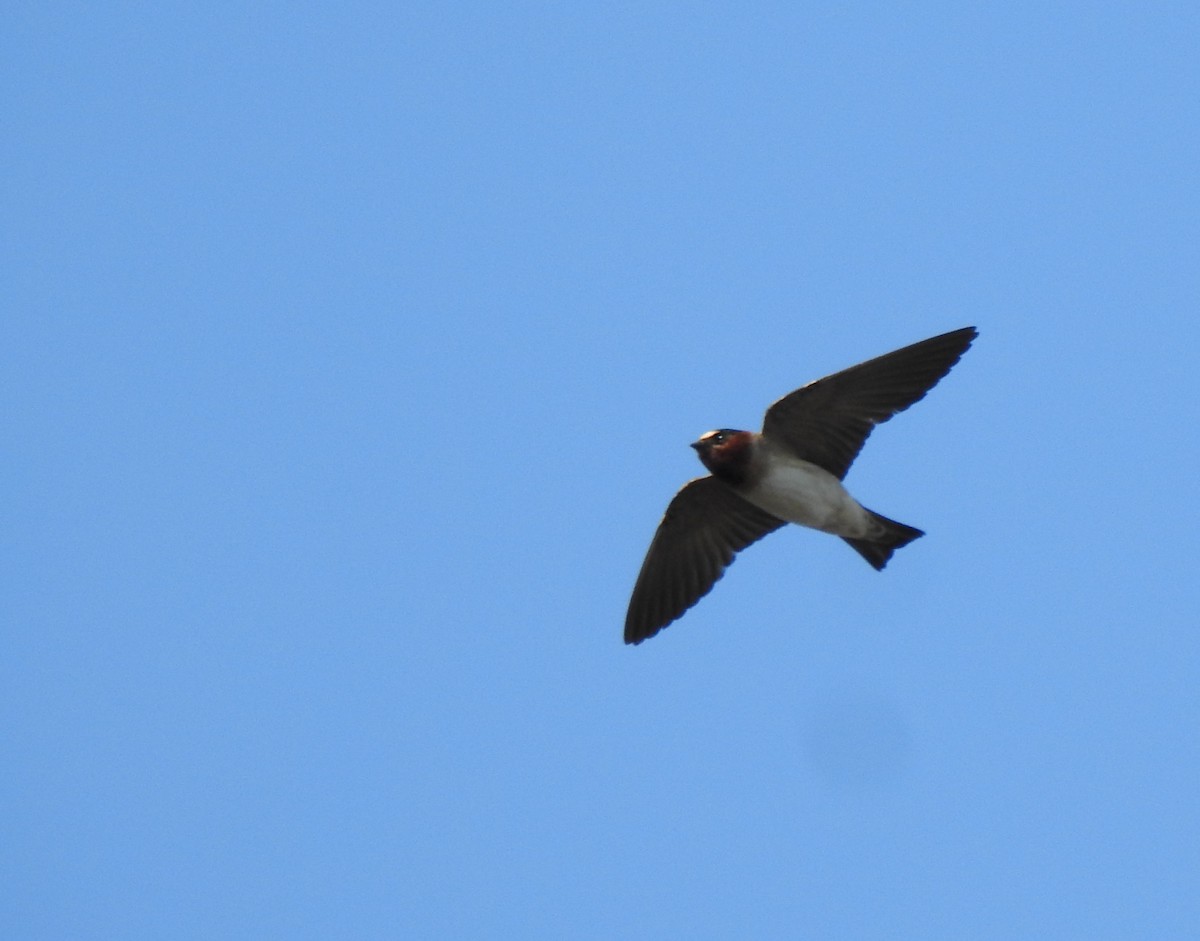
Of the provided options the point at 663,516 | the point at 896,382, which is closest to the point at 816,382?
the point at 896,382

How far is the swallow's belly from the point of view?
10.6 metres

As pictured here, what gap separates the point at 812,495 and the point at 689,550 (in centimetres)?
124

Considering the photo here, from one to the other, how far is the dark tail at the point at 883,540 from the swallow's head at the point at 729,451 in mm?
836

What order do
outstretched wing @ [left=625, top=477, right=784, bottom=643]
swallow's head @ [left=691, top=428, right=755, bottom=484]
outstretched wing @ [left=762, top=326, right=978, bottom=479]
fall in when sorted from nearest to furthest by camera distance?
outstretched wing @ [left=762, top=326, right=978, bottom=479]
swallow's head @ [left=691, top=428, right=755, bottom=484]
outstretched wing @ [left=625, top=477, right=784, bottom=643]

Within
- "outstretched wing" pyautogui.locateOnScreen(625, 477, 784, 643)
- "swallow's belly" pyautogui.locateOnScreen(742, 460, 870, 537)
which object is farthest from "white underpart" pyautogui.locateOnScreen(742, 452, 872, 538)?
"outstretched wing" pyautogui.locateOnScreen(625, 477, 784, 643)

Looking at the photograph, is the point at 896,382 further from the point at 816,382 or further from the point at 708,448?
the point at 708,448

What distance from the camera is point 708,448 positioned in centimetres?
1071

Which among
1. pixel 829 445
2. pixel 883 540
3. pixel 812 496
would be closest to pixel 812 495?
pixel 812 496

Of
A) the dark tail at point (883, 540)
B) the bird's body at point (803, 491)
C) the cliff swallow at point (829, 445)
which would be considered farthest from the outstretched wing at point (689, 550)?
the dark tail at point (883, 540)

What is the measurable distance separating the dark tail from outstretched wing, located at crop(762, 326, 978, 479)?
1.29 ft

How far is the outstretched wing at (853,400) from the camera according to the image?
34.4 feet

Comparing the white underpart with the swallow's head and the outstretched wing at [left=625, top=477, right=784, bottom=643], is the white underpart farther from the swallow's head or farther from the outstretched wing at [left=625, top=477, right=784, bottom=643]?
the outstretched wing at [left=625, top=477, right=784, bottom=643]

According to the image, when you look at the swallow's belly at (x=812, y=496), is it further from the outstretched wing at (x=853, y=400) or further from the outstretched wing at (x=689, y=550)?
the outstretched wing at (x=689, y=550)

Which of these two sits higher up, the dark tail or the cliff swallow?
the cliff swallow
